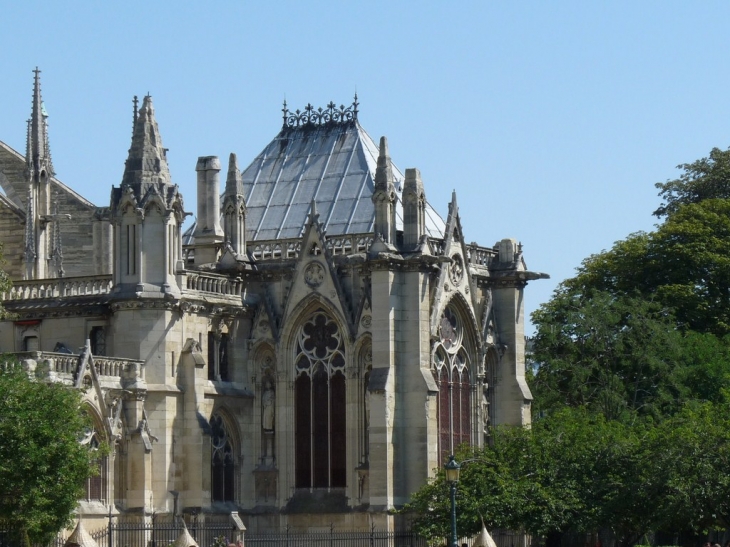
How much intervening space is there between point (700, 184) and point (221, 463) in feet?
94.4

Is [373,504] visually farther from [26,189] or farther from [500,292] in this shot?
[26,189]

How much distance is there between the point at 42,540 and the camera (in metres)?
58.2

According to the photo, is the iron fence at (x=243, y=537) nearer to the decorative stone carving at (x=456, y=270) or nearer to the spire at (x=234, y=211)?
the decorative stone carving at (x=456, y=270)

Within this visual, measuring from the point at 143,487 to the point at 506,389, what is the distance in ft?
46.5

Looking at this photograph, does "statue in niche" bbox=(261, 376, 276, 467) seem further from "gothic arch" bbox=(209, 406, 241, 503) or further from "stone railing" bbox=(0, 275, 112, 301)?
"stone railing" bbox=(0, 275, 112, 301)

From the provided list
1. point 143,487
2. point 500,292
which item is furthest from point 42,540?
point 500,292

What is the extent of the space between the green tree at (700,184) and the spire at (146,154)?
28240 millimetres

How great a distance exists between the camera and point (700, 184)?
9075 centimetres

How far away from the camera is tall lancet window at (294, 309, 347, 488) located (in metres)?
69.9

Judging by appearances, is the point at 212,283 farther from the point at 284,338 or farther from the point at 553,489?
the point at 553,489

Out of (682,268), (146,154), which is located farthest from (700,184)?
(146,154)

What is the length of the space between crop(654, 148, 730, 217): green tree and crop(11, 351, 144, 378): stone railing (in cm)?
3092

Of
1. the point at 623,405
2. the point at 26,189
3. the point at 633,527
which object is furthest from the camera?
the point at 26,189

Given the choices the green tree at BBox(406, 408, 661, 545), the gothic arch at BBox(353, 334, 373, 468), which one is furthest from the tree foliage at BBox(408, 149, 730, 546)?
the gothic arch at BBox(353, 334, 373, 468)
